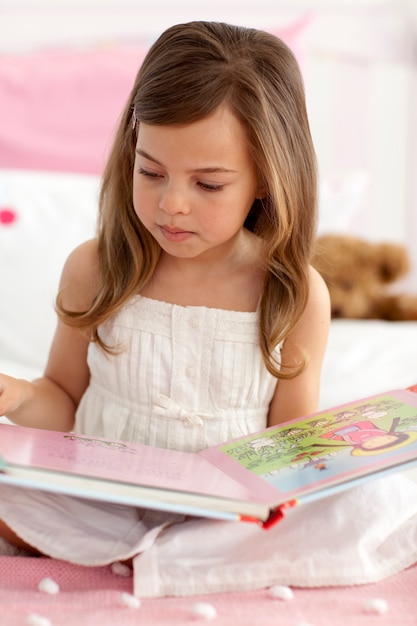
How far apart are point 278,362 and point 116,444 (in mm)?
281

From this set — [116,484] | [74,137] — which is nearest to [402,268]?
[74,137]

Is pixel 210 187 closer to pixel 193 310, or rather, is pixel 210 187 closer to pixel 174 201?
pixel 174 201

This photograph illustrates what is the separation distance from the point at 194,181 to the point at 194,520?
37 centimetres

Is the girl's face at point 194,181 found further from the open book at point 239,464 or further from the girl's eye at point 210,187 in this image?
the open book at point 239,464

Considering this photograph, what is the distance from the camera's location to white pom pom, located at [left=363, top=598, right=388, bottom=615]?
82 cm

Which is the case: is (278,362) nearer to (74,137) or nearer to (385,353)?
(385,353)

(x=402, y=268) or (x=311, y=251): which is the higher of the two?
(x=311, y=251)

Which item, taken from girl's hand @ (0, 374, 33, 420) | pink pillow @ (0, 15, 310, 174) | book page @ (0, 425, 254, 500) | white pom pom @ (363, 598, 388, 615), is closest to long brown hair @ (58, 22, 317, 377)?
girl's hand @ (0, 374, 33, 420)

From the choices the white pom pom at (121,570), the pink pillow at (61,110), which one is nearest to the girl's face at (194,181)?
the white pom pom at (121,570)

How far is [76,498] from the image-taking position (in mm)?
980

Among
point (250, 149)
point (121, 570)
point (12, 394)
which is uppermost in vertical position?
point (250, 149)

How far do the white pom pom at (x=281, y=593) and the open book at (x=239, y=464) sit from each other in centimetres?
9

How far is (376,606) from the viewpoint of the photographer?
0.82 m

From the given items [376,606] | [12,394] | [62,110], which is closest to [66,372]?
[12,394]
